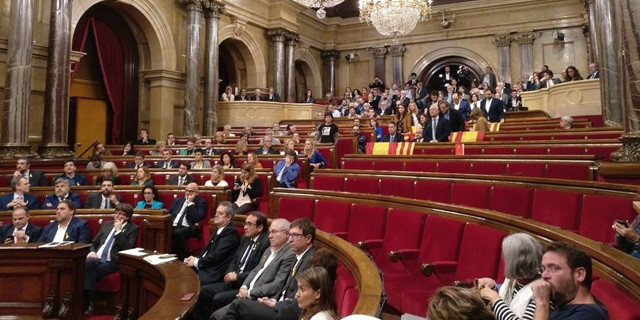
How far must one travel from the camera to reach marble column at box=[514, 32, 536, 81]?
1346cm

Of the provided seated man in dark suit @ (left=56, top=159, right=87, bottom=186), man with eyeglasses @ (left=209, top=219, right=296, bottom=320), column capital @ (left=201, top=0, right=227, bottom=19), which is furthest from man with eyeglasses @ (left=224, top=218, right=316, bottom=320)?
column capital @ (left=201, top=0, right=227, bottom=19)

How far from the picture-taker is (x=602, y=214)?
2.49 metres

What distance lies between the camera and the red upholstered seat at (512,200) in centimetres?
303

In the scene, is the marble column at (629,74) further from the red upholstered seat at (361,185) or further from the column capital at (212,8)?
the column capital at (212,8)

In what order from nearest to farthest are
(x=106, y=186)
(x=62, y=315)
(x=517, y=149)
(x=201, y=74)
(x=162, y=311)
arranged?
(x=162, y=311) < (x=62, y=315) < (x=106, y=186) < (x=517, y=149) < (x=201, y=74)

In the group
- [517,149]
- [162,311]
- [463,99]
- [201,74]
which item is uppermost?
[201,74]

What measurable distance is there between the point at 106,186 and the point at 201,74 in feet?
21.7

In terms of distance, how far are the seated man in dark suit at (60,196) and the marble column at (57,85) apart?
2868 mm

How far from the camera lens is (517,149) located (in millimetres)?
4887

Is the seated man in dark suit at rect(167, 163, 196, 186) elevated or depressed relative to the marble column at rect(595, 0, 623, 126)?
depressed

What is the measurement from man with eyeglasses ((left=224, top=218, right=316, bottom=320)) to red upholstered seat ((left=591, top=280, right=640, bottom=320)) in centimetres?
123

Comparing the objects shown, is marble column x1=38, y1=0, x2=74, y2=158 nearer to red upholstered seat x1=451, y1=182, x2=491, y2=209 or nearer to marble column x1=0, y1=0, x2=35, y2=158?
marble column x1=0, y1=0, x2=35, y2=158

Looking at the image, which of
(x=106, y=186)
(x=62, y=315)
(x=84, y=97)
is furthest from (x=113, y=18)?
(x=62, y=315)

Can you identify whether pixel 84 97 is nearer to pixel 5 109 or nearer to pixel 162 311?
pixel 5 109
